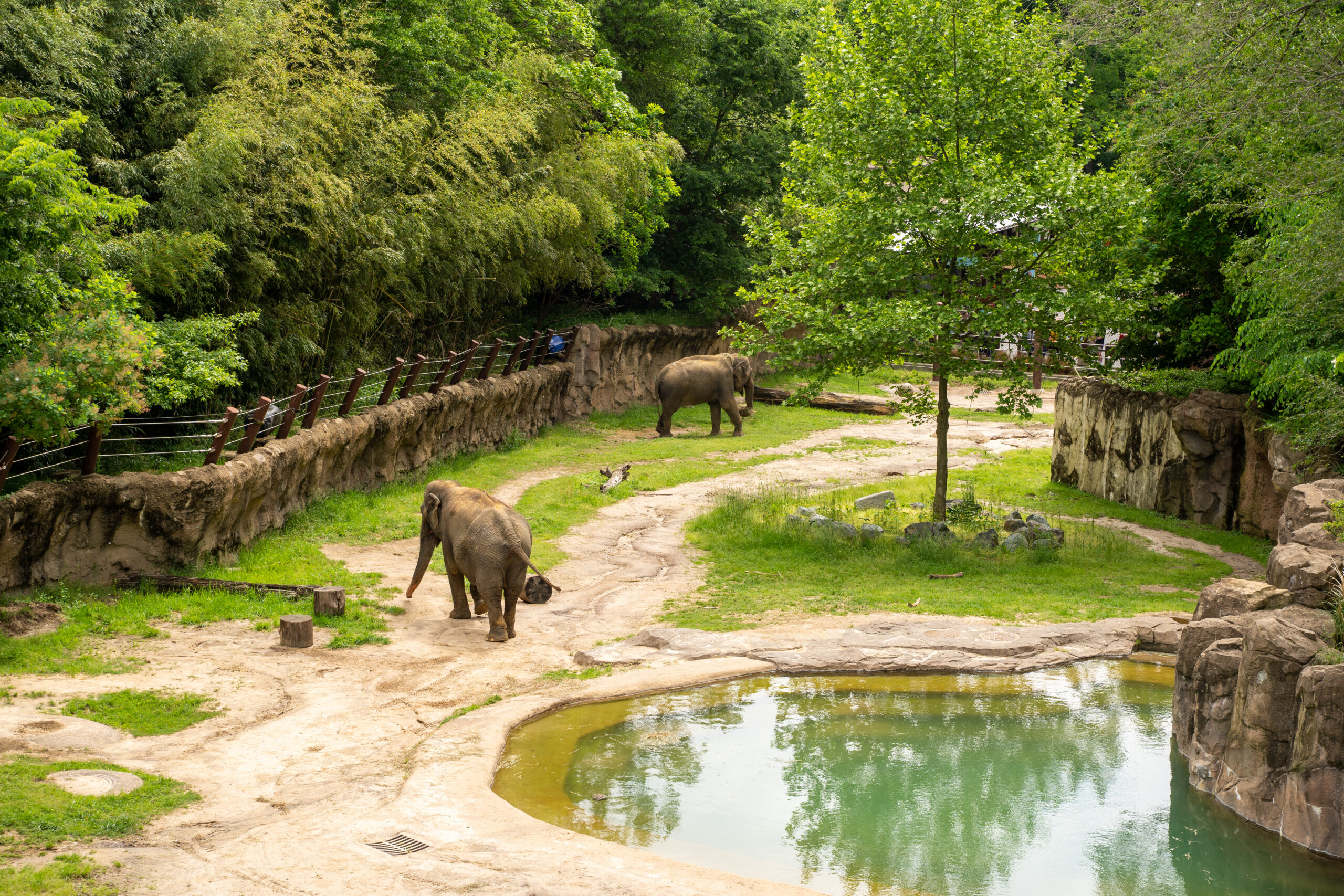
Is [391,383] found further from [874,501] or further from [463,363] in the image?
[874,501]

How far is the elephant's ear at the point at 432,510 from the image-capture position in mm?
11844

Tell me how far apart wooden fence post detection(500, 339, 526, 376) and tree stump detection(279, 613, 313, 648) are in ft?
42.8

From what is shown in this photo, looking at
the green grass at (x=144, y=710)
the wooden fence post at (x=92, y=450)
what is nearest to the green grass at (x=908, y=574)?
the green grass at (x=144, y=710)

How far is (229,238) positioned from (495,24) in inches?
460

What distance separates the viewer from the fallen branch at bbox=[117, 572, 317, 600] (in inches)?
443

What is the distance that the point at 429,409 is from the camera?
18.6 metres

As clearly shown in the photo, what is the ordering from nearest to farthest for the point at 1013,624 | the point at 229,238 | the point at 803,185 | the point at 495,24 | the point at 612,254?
the point at 1013,624 → the point at 229,238 → the point at 803,185 → the point at 495,24 → the point at 612,254

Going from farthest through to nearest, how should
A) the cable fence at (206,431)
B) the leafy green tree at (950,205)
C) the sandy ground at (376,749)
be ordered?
the leafy green tree at (950,205)
the cable fence at (206,431)
the sandy ground at (376,749)

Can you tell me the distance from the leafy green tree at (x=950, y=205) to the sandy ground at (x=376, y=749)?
15.0 feet

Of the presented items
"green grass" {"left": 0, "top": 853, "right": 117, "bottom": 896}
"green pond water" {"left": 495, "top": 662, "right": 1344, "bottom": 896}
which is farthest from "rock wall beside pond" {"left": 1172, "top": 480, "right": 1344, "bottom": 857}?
"green grass" {"left": 0, "top": 853, "right": 117, "bottom": 896}

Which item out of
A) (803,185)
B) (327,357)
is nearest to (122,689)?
(327,357)

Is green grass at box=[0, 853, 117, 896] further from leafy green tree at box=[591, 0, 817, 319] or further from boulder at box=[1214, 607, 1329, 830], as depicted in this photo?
leafy green tree at box=[591, 0, 817, 319]

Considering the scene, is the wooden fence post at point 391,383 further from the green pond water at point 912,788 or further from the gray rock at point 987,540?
the green pond water at point 912,788

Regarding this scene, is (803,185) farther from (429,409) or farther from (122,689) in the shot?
(122,689)
